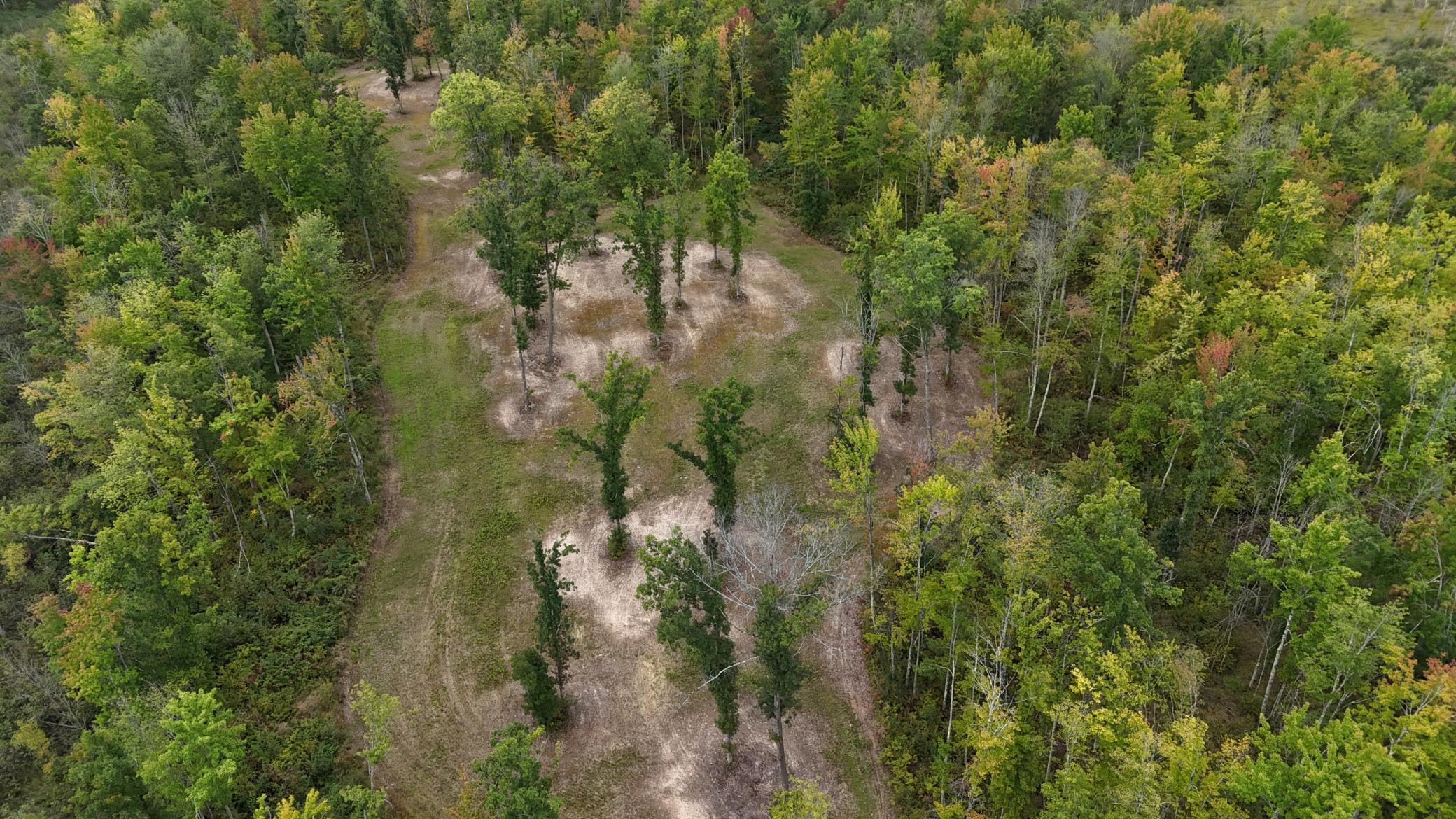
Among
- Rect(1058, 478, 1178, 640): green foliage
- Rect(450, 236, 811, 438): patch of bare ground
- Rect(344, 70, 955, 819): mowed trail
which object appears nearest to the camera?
Rect(1058, 478, 1178, 640): green foliage

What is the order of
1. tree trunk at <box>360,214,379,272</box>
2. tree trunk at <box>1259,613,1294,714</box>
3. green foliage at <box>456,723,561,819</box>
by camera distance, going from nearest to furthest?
green foliage at <box>456,723,561,819</box> < tree trunk at <box>1259,613,1294,714</box> < tree trunk at <box>360,214,379,272</box>

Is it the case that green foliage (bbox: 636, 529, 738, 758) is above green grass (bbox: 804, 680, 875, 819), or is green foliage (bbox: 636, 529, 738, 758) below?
above

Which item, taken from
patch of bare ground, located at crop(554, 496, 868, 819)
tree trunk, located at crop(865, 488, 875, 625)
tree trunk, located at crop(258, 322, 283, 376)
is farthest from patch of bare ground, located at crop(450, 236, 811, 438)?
tree trunk, located at crop(865, 488, 875, 625)

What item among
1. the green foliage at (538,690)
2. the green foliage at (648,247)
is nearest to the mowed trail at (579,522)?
the green foliage at (538,690)

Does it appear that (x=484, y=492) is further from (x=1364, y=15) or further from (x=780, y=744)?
(x=1364, y=15)

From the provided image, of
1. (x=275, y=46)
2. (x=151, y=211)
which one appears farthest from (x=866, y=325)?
(x=275, y=46)

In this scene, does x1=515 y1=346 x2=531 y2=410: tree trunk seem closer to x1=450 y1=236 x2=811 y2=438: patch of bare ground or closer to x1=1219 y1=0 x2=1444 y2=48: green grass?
x1=450 y1=236 x2=811 y2=438: patch of bare ground
